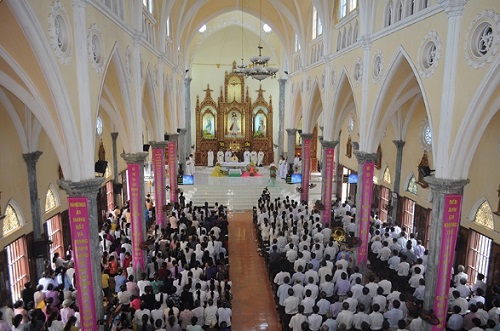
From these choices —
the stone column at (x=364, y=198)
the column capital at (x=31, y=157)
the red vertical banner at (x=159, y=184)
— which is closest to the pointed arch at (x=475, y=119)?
the stone column at (x=364, y=198)

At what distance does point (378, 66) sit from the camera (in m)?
12.8

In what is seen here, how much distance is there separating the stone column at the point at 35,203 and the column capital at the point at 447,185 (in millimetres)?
12292

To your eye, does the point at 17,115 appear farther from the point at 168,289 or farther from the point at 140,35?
the point at 168,289

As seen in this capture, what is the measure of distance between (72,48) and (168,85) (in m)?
13.1

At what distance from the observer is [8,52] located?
7.51 m

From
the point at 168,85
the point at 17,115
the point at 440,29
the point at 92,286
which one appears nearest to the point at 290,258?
the point at 92,286

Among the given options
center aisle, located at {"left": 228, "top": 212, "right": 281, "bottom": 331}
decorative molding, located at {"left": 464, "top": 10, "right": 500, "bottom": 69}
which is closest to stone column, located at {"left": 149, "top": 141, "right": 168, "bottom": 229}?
center aisle, located at {"left": 228, "top": 212, "right": 281, "bottom": 331}

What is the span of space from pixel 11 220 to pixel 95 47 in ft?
21.8

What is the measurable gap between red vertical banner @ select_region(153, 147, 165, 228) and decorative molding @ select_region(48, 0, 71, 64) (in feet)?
34.1

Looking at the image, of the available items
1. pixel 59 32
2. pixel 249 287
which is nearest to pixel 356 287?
pixel 249 287

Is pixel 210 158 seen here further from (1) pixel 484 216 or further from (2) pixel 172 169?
(1) pixel 484 216

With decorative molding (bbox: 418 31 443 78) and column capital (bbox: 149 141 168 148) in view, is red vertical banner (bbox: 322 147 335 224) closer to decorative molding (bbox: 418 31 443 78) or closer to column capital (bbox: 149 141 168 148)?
column capital (bbox: 149 141 168 148)

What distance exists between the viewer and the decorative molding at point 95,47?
30.0ft

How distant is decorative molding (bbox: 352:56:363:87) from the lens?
550 inches
